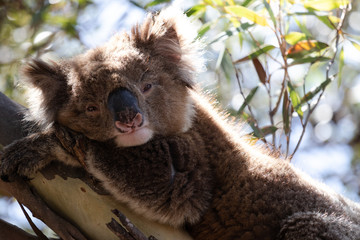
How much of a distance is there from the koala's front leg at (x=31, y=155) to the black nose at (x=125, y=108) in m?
0.31

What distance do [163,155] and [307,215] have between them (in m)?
0.76

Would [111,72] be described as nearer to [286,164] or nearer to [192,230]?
[192,230]

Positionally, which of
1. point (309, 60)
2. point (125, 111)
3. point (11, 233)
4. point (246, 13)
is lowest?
point (11, 233)

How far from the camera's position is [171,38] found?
8.37 feet

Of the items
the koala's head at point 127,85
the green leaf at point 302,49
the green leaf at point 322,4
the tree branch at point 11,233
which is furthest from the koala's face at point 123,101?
the green leaf at point 322,4

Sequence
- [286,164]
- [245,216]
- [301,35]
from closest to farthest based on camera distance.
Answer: [245,216] → [286,164] → [301,35]

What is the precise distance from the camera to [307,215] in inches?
85.7

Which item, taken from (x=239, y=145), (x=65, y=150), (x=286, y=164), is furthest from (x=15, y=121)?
(x=286, y=164)

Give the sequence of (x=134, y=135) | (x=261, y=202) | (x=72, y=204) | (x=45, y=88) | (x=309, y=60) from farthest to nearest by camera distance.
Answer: (x=309, y=60) < (x=45, y=88) < (x=261, y=202) < (x=134, y=135) < (x=72, y=204)

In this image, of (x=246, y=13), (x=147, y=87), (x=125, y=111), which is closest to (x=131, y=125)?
(x=125, y=111)

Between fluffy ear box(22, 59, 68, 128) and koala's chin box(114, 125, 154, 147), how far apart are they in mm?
392

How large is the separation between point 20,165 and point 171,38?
1078 mm

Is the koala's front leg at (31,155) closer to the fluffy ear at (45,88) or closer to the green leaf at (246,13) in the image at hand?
the fluffy ear at (45,88)

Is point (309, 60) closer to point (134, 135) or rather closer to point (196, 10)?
point (196, 10)
